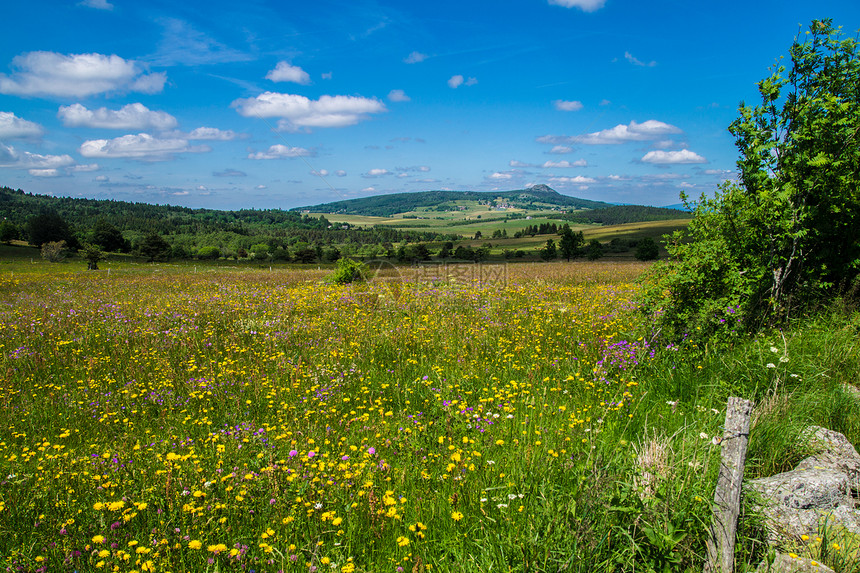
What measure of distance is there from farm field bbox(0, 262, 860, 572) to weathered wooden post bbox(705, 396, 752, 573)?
135 millimetres

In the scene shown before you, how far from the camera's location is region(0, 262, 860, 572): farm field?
9.40ft

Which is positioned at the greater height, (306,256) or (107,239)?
(107,239)

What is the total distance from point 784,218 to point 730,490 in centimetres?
531

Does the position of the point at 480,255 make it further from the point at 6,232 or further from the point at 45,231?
the point at 6,232

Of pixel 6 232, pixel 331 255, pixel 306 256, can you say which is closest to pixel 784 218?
pixel 306 256

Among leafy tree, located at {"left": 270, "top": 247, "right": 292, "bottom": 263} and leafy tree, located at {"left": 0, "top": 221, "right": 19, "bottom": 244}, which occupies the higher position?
leafy tree, located at {"left": 0, "top": 221, "right": 19, "bottom": 244}

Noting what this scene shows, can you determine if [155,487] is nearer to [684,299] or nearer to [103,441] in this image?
[103,441]

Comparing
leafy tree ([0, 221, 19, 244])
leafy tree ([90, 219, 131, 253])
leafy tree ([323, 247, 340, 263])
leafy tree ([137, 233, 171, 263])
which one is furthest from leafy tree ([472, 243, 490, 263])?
leafy tree ([0, 221, 19, 244])

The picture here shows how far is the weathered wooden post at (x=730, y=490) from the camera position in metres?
2.63

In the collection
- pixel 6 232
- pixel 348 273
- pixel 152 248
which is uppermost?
pixel 6 232

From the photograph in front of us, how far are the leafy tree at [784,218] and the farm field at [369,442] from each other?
995 mm

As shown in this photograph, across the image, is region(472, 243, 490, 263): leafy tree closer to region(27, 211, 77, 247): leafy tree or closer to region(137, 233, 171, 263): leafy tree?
region(137, 233, 171, 263): leafy tree

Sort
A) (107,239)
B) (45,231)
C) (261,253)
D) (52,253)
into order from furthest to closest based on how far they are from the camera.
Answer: (45,231) < (107,239) < (261,253) < (52,253)

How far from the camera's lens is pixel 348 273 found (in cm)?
1875
